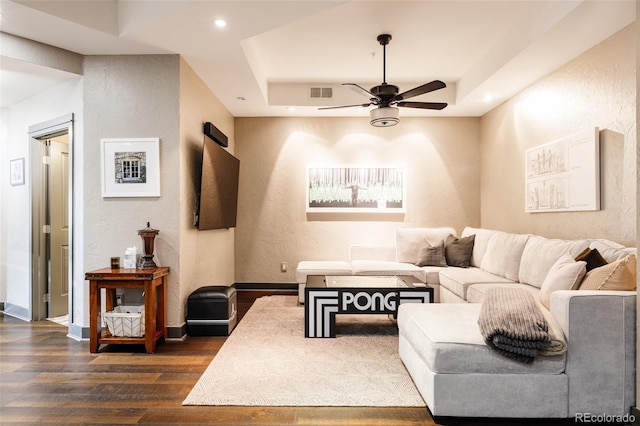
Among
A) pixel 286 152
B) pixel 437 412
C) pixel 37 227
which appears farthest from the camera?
pixel 286 152

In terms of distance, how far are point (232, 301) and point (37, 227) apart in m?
2.53

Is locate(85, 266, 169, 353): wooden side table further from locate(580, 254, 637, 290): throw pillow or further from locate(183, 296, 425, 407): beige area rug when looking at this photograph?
locate(580, 254, 637, 290): throw pillow

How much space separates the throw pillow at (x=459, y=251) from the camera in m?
5.06

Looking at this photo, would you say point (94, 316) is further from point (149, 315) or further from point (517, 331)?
point (517, 331)

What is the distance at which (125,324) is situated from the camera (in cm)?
331

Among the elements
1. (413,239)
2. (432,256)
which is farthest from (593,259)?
(413,239)

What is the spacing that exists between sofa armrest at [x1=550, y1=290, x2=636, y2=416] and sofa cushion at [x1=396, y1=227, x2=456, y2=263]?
3.19 meters

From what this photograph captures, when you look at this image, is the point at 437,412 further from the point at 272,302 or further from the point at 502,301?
the point at 272,302

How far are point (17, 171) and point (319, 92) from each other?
3.91 meters

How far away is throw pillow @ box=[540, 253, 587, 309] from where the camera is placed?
2.59 meters

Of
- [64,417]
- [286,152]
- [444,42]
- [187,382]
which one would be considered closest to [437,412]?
[187,382]

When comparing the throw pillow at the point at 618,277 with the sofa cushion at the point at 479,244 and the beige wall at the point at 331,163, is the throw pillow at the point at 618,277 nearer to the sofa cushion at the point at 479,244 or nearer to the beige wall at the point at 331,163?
the sofa cushion at the point at 479,244

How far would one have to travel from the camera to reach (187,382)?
2.71 meters

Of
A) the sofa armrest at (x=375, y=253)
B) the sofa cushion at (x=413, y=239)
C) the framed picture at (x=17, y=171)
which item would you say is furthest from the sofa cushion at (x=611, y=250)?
the framed picture at (x=17, y=171)
